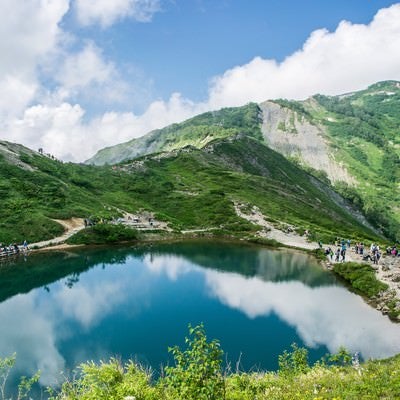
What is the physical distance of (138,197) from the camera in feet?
421

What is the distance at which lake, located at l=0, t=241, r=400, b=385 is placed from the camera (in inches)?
1411

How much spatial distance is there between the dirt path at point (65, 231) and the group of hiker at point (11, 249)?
2.00 metres

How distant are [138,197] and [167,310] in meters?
84.7

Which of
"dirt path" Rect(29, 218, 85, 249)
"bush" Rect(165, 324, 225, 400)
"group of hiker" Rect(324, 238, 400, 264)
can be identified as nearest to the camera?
"bush" Rect(165, 324, 225, 400)

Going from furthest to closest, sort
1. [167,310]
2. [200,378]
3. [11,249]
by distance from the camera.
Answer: [11,249] → [167,310] → [200,378]

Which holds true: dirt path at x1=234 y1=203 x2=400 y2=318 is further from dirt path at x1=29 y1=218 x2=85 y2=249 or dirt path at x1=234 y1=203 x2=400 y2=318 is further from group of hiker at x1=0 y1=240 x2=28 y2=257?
group of hiker at x1=0 y1=240 x2=28 y2=257

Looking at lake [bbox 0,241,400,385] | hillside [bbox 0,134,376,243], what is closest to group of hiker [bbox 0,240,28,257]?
hillside [bbox 0,134,376,243]

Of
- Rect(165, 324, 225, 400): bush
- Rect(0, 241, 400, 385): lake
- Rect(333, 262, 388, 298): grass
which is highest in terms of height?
Rect(165, 324, 225, 400): bush

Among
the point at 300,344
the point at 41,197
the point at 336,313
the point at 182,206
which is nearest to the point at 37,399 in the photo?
the point at 300,344

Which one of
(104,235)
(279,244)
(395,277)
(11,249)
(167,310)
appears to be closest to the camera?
(167,310)

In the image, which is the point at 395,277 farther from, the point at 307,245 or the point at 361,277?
Result: the point at 307,245

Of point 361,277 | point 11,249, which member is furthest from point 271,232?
point 11,249

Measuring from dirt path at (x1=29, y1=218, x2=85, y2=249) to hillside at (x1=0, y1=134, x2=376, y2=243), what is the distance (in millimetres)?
1593

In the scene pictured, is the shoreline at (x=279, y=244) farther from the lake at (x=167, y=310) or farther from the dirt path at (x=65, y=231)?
the lake at (x=167, y=310)
